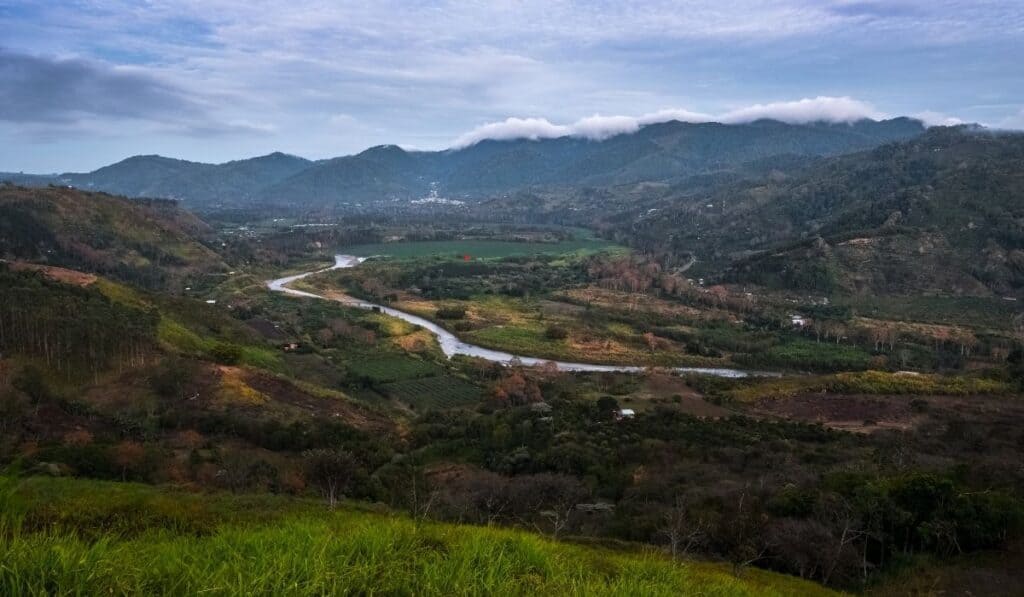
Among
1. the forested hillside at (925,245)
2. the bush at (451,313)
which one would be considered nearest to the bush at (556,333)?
the bush at (451,313)

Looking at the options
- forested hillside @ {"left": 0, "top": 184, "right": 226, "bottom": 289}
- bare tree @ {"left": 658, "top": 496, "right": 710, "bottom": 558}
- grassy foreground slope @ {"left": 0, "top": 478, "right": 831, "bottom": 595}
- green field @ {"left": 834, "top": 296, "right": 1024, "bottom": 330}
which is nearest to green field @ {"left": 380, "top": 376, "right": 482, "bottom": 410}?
bare tree @ {"left": 658, "top": 496, "right": 710, "bottom": 558}

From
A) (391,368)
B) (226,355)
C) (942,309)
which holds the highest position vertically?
(226,355)

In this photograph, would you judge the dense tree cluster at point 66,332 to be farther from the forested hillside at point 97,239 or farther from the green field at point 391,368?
the forested hillside at point 97,239

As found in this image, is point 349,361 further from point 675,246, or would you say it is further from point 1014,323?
point 675,246

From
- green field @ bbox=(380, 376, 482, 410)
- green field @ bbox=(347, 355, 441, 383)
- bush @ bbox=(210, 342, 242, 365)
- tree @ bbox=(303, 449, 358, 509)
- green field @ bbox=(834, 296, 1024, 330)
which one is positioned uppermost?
bush @ bbox=(210, 342, 242, 365)

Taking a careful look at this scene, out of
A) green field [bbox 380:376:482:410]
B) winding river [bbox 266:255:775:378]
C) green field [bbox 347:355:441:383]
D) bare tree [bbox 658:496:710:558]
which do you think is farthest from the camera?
winding river [bbox 266:255:775:378]

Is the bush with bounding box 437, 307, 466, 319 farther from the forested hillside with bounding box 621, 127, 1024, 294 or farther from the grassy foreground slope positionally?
the grassy foreground slope

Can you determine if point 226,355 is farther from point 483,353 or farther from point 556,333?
point 556,333

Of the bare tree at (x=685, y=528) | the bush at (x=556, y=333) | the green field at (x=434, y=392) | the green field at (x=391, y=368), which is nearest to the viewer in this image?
the bare tree at (x=685, y=528)

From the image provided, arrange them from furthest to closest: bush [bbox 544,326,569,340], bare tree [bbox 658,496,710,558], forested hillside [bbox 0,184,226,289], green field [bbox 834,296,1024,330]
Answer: forested hillside [bbox 0,184,226,289], green field [bbox 834,296,1024,330], bush [bbox 544,326,569,340], bare tree [bbox 658,496,710,558]

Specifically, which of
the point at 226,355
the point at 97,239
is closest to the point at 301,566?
the point at 226,355
